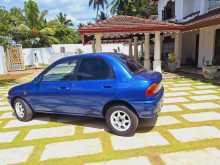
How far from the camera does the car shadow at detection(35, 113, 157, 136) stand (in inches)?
199

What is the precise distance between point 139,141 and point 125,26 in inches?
326

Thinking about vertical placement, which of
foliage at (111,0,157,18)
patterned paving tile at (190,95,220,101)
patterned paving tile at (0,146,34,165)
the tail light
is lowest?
patterned paving tile at (0,146,34,165)

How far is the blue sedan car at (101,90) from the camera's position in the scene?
14.4 ft

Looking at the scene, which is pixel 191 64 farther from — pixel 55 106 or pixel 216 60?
pixel 55 106

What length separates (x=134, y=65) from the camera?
5.14m

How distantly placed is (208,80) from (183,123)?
6359 millimetres

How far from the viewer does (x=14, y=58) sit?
19688mm

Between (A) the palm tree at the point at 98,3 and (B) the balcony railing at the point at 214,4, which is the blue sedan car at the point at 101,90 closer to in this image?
(B) the balcony railing at the point at 214,4

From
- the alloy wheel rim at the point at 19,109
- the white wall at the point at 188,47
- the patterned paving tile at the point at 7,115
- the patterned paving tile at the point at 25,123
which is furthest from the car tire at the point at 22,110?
the white wall at the point at 188,47

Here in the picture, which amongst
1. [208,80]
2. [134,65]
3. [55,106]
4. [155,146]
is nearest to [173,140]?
[155,146]

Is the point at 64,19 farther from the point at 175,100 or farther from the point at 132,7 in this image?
the point at 175,100

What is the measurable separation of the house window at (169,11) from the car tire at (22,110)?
15591 millimetres

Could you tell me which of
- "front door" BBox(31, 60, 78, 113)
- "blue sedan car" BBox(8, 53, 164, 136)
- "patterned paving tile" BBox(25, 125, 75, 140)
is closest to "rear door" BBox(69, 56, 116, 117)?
"blue sedan car" BBox(8, 53, 164, 136)

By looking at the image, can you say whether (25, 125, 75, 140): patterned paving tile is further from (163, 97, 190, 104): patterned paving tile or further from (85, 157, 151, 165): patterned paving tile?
(163, 97, 190, 104): patterned paving tile
